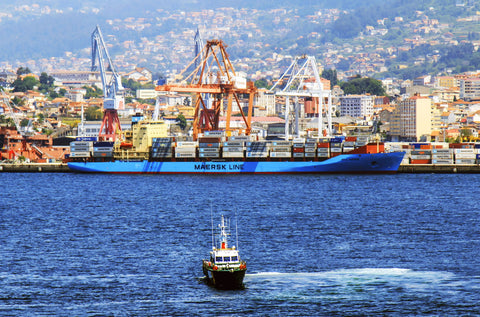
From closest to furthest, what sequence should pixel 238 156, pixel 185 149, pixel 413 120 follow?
pixel 238 156
pixel 185 149
pixel 413 120

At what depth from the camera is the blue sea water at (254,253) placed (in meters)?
33.5

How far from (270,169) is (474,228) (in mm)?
47984

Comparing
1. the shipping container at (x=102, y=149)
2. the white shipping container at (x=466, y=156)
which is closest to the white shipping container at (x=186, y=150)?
the shipping container at (x=102, y=149)

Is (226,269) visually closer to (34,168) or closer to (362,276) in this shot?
(362,276)

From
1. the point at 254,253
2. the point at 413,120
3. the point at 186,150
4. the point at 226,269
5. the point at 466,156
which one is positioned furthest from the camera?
the point at 413,120

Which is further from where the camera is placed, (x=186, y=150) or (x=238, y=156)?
(x=186, y=150)

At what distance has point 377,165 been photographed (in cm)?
9462

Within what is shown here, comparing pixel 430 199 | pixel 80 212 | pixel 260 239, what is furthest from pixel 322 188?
pixel 260 239

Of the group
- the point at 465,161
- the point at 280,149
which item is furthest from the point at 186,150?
the point at 465,161

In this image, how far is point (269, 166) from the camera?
318ft

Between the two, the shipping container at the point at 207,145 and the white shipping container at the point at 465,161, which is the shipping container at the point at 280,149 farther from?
→ the white shipping container at the point at 465,161

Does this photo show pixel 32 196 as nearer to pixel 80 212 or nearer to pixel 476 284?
pixel 80 212

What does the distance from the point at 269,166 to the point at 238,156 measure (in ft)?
11.9

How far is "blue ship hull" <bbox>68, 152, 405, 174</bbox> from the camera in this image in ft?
309
